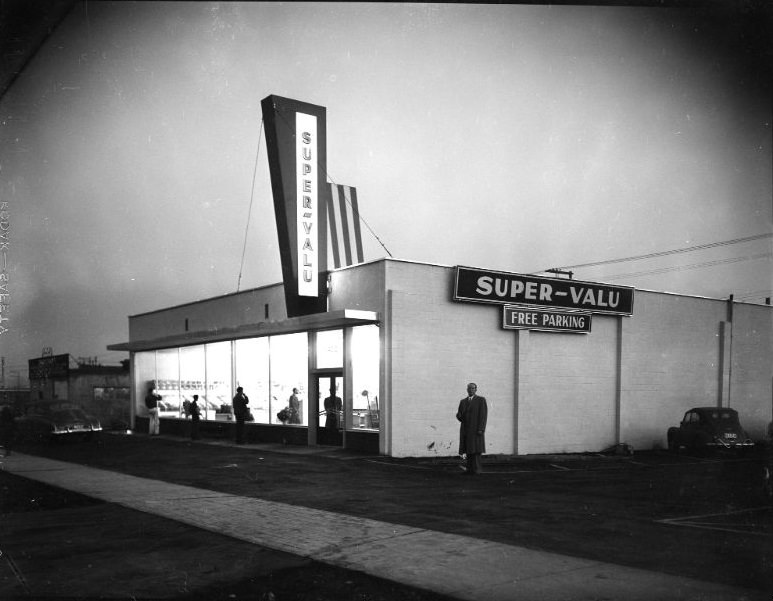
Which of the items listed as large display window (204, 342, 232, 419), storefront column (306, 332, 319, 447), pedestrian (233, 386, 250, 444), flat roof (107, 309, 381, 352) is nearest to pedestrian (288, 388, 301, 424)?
storefront column (306, 332, 319, 447)

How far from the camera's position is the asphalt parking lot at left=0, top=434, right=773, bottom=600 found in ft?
20.6

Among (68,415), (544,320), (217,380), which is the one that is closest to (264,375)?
(217,380)

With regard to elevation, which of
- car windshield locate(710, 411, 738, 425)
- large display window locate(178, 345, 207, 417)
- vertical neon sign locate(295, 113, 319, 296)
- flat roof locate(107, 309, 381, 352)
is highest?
vertical neon sign locate(295, 113, 319, 296)

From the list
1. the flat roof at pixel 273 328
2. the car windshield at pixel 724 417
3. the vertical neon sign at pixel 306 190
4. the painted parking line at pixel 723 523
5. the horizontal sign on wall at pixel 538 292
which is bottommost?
the painted parking line at pixel 723 523

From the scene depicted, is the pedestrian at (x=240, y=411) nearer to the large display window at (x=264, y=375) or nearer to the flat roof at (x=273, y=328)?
the large display window at (x=264, y=375)

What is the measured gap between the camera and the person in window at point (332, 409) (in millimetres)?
20781

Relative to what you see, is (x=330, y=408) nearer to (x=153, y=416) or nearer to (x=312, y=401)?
(x=312, y=401)

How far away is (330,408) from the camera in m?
21.0

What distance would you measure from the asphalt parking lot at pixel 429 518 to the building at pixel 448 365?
7.40 ft

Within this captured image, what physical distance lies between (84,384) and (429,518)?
48053 millimetres

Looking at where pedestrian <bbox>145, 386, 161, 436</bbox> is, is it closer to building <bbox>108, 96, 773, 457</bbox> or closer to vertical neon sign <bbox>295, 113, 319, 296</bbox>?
building <bbox>108, 96, 773, 457</bbox>

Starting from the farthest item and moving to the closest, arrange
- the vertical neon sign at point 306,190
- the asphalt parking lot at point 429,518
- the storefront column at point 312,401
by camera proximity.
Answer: the storefront column at point 312,401
the vertical neon sign at point 306,190
the asphalt parking lot at point 429,518

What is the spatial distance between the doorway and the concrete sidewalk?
31.5 feet

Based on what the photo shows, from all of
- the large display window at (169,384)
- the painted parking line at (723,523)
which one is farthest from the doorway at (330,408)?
the painted parking line at (723,523)
